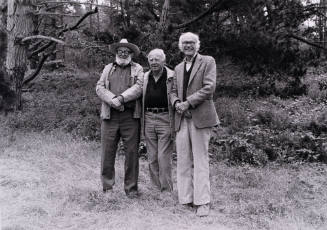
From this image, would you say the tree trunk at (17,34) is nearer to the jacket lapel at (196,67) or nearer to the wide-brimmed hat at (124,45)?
the wide-brimmed hat at (124,45)

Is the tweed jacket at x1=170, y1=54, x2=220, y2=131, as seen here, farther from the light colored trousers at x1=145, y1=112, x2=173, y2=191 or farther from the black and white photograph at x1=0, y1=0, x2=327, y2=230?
the light colored trousers at x1=145, y1=112, x2=173, y2=191

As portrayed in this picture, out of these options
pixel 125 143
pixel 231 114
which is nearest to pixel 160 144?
pixel 125 143

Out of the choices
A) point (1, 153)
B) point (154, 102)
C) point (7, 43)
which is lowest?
point (1, 153)

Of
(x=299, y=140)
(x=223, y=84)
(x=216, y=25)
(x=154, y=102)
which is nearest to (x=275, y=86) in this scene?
(x=223, y=84)

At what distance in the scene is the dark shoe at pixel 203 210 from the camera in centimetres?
501

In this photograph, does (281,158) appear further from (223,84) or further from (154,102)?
(223,84)

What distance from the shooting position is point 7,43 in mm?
12539

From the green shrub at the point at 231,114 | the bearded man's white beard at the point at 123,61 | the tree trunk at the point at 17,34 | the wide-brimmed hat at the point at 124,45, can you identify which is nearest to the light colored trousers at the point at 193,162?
the bearded man's white beard at the point at 123,61

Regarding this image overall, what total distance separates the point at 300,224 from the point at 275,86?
8.41 meters

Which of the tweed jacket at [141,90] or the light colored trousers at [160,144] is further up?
the tweed jacket at [141,90]

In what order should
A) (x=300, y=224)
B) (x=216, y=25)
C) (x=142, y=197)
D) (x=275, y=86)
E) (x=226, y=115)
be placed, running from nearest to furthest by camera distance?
(x=300, y=224) → (x=142, y=197) → (x=226, y=115) → (x=216, y=25) → (x=275, y=86)

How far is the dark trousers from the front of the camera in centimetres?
577

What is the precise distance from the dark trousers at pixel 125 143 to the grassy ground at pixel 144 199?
230 millimetres

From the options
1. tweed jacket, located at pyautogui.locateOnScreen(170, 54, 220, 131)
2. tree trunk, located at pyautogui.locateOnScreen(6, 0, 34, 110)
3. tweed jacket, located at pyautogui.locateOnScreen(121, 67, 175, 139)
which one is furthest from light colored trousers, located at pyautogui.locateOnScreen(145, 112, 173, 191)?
tree trunk, located at pyautogui.locateOnScreen(6, 0, 34, 110)
